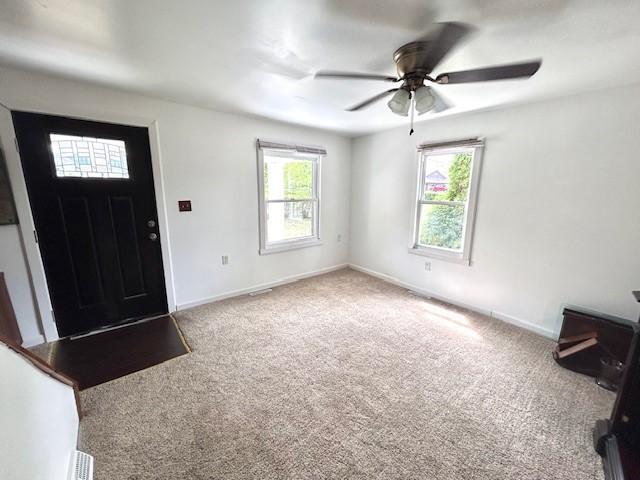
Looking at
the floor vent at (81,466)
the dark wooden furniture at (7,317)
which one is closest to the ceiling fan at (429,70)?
the floor vent at (81,466)

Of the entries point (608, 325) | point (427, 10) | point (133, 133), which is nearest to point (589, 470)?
point (608, 325)

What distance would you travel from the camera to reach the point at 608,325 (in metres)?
2.00

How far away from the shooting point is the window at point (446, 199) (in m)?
2.98

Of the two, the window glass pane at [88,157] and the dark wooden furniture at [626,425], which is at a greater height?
the window glass pane at [88,157]

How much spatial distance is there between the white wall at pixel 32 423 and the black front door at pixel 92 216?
134 centimetres

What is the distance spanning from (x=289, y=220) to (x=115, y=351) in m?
2.48

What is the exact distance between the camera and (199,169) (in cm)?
294

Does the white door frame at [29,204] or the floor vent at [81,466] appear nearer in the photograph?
the floor vent at [81,466]

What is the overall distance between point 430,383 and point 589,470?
829 millimetres

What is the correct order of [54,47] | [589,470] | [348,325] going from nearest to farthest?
[589,470]
[54,47]
[348,325]

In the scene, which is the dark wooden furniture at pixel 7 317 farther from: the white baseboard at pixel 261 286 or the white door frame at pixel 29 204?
the white baseboard at pixel 261 286

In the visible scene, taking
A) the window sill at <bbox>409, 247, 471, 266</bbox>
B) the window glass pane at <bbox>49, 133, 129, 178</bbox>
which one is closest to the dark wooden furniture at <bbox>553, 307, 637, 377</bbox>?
the window sill at <bbox>409, 247, 471, 266</bbox>

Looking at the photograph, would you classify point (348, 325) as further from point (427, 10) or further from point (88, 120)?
point (88, 120)

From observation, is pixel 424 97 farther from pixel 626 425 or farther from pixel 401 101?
pixel 626 425
